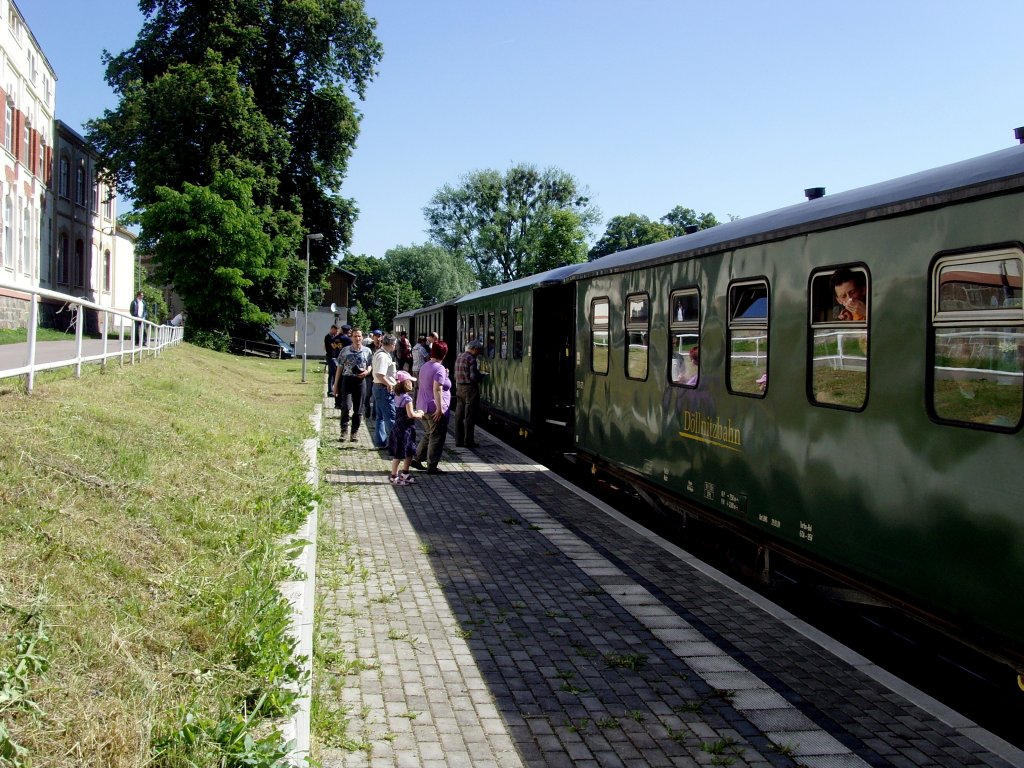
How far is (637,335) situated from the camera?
10.7 m

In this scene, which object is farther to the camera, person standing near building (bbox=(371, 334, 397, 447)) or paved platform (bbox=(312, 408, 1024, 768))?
person standing near building (bbox=(371, 334, 397, 447))

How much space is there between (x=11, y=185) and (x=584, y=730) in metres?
38.9

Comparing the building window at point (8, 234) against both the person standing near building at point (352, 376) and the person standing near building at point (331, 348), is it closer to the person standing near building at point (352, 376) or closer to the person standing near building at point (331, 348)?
the person standing near building at point (331, 348)

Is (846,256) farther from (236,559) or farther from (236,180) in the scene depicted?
(236,180)

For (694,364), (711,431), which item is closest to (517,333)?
(694,364)

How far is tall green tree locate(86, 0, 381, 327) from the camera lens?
133 ft

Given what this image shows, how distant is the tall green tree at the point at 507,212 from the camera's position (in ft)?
265

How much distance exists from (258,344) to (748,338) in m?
51.9

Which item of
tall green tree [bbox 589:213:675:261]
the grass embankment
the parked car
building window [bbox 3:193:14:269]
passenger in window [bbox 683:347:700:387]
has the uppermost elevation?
tall green tree [bbox 589:213:675:261]

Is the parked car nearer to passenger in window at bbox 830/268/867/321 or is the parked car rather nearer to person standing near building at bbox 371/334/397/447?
person standing near building at bbox 371/334/397/447

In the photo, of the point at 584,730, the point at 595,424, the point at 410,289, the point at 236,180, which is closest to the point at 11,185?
the point at 236,180

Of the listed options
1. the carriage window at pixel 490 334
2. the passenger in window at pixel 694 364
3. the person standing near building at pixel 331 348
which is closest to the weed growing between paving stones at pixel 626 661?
the passenger in window at pixel 694 364

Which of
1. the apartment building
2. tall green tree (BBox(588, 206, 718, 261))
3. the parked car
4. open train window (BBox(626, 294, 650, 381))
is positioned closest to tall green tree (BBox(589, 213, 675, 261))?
tall green tree (BBox(588, 206, 718, 261))

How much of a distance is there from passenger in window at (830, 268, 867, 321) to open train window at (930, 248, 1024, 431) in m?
0.77
